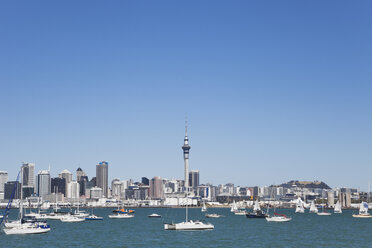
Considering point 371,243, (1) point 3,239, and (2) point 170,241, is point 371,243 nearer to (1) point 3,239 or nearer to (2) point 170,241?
(2) point 170,241

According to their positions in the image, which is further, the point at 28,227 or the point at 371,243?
the point at 28,227

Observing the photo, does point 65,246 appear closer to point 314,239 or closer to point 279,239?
point 279,239

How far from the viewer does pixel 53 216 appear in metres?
→ 193

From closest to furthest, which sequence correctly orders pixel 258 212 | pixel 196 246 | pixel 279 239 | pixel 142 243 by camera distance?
pixel 196 246, pixel 142 243, pixel 279 239, pixel 258 212

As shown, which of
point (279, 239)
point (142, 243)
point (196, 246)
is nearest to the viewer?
point (196, 246)

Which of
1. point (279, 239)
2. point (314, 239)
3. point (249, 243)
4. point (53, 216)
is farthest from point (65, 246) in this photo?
point (53, 216)

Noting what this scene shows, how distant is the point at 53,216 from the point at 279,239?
4539 inches

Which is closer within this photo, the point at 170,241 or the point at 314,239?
the point at 170,241

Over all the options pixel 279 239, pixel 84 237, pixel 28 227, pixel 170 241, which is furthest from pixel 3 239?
pixel 279 239

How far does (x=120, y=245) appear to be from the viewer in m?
87.7

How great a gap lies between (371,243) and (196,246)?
31.0 meters

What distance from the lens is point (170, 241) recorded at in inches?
3654

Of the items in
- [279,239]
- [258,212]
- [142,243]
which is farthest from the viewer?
[258,212]

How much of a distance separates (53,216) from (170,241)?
110944 mm
